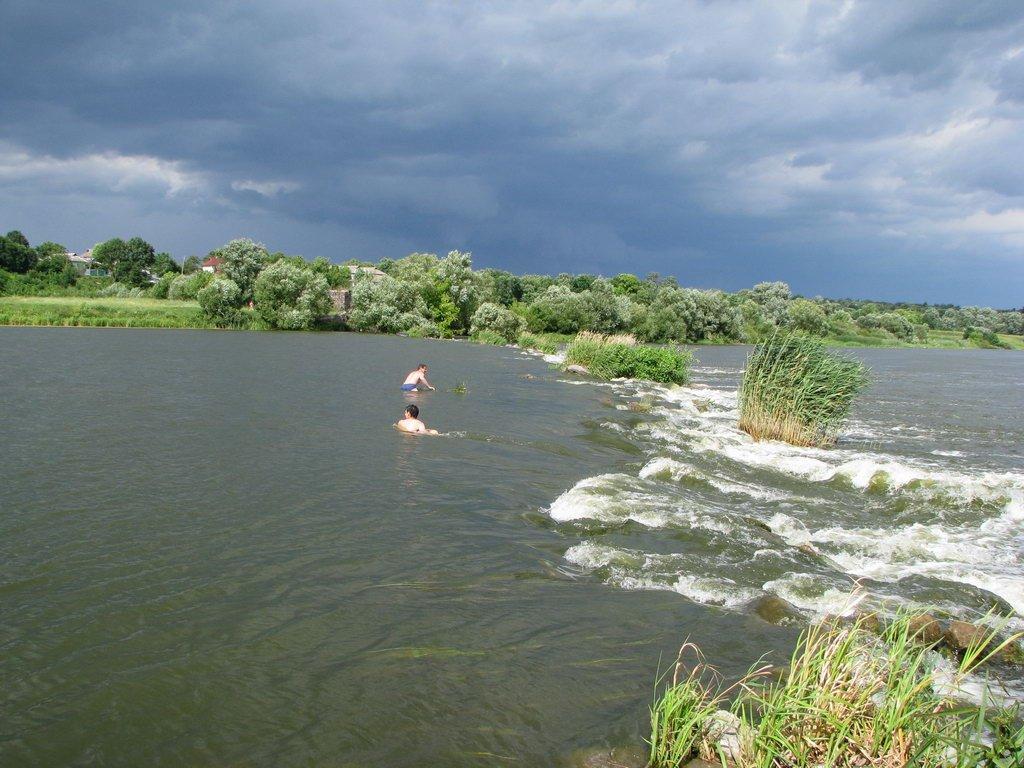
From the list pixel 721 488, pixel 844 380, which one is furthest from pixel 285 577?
pixel 844 380

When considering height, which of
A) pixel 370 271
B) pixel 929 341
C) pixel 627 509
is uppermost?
pixel 370 271

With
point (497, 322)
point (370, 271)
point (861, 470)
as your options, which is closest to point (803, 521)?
point (861, 470)

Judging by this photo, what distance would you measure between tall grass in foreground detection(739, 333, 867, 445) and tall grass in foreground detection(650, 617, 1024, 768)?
1873 cm

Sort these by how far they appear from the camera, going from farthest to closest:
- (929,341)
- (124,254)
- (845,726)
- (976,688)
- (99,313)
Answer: (124,254) → (929,341) → (99,313) → (976,688) → (845,726)

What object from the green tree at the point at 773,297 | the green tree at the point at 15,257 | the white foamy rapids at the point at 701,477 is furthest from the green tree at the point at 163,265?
the white foamy rapids at the point at 701,477

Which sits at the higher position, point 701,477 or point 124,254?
point 124,254

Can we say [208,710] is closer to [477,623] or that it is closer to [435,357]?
[477,623]

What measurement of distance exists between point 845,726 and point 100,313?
8574cm

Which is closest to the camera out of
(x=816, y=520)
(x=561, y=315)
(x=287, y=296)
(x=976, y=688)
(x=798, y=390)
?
(x=976, y=688)

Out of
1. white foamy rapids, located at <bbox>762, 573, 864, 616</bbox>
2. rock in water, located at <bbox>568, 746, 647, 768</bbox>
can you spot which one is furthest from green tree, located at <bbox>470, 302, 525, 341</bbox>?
rock in water, located at <bbox>568, 746, 647, 768</bbox>

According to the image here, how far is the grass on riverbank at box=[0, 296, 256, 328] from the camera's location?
70.4m

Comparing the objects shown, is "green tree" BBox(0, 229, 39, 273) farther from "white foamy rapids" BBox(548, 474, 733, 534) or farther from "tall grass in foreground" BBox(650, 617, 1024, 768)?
"tall grass in foreground" BBox(650, 617, 1024, 768)

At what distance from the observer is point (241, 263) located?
84500 mm

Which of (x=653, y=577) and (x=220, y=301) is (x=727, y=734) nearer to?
(x=653, y=577)
